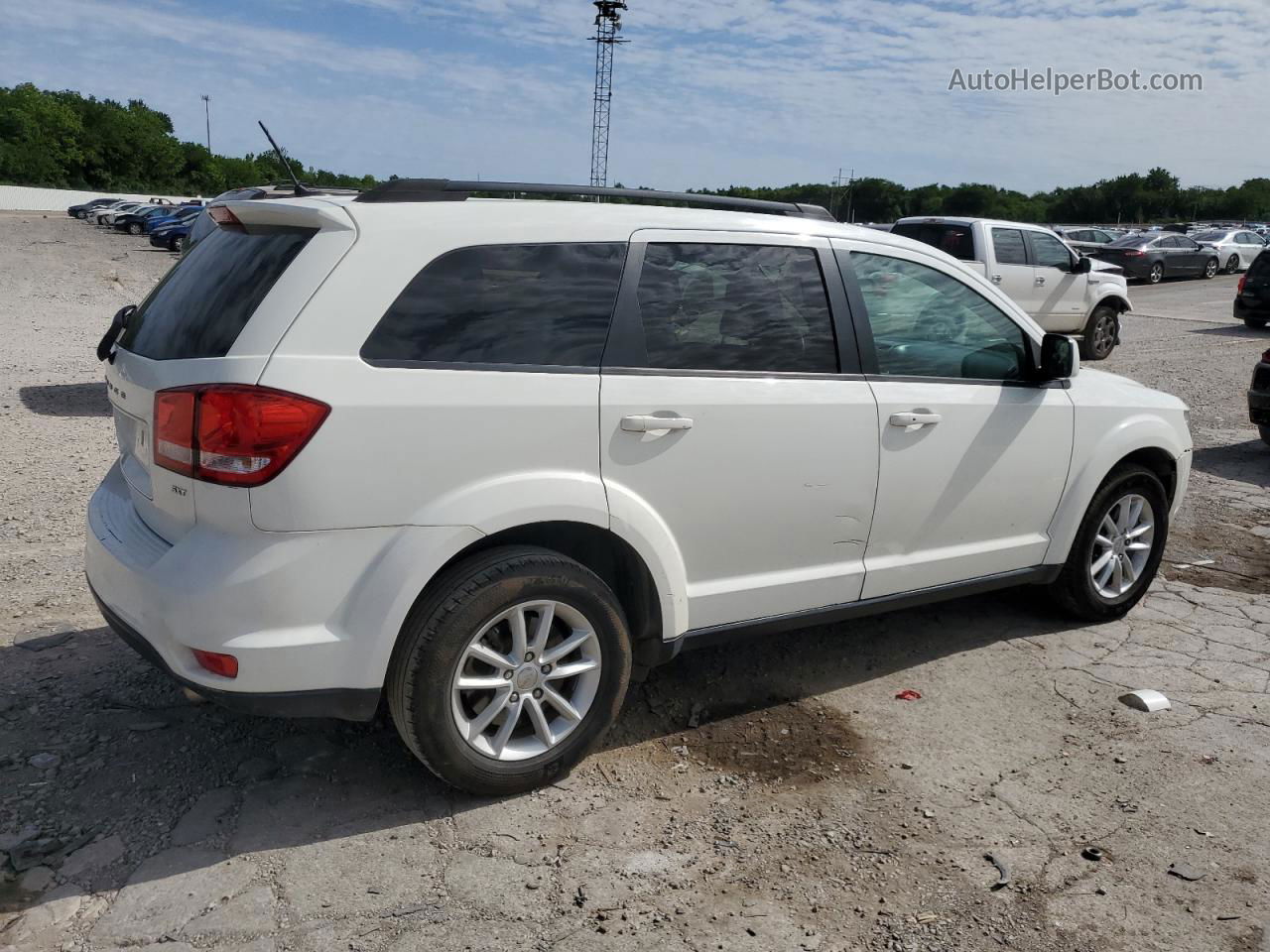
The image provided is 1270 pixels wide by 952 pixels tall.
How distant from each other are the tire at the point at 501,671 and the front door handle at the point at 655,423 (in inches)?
18.6

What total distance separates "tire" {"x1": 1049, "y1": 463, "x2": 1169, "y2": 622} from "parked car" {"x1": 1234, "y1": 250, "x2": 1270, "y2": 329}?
15.7 meters

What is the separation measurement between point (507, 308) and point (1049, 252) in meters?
14.1

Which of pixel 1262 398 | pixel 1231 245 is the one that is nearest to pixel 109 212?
pixel 1231 245

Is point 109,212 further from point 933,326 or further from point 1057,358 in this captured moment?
point 1057,358

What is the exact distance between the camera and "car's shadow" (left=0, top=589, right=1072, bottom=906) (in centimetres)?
337

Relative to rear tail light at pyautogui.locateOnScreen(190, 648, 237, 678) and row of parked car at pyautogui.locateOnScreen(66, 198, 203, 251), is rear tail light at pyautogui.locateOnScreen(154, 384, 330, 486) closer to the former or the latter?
rear tail light at pyautogui.locateOnScreen(190, 648, 237, 678)

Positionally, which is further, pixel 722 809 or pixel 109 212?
pixel 109 212

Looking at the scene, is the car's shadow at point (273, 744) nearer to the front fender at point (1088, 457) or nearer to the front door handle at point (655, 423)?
the front fender at point (1088, 457)

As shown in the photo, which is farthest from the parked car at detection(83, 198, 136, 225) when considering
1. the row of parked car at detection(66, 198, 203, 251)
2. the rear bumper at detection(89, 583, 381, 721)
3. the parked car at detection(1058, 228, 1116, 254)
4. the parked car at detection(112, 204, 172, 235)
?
the rear bumper at detection(89, 583, 381, 721)

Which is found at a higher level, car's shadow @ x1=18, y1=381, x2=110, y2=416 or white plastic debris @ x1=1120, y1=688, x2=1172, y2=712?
white plastic debris @ x1=1120, y1=688, x2=1172, y2=712

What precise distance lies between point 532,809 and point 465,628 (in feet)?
2.27

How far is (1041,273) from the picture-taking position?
15445 millimetres

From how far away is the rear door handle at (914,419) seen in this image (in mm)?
4160

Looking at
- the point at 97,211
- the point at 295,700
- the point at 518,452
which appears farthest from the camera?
the point at 97,211
